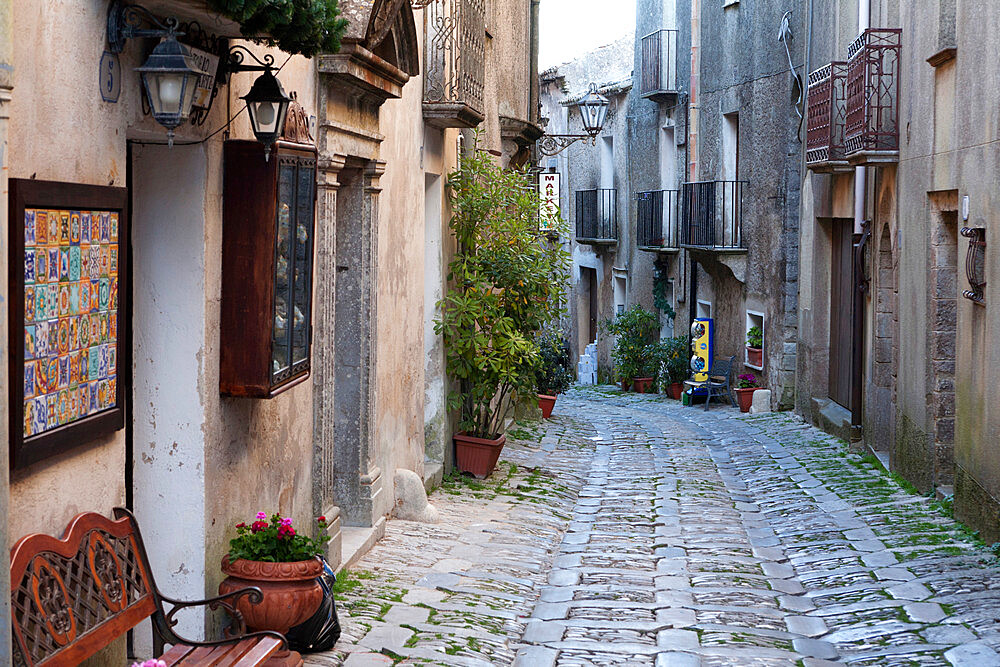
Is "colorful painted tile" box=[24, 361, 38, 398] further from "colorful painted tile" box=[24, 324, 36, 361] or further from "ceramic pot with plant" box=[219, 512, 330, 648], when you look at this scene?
"ceramic pot with plant" box=[219, 512, 330, 648]

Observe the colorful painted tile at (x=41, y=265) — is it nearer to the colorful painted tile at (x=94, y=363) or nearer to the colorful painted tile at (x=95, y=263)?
the colorful painted tile at (x=95, y=263)

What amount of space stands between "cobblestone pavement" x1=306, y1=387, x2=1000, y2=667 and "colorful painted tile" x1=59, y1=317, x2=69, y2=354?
221 cm

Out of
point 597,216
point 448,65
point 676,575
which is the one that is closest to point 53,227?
point 676,575

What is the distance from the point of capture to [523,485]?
10914 millimetres

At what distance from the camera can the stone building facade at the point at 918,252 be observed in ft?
28.0

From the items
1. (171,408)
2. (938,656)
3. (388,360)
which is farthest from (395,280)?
(938,656)

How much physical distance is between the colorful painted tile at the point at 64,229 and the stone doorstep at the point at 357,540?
12.0ft

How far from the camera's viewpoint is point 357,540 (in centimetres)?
754

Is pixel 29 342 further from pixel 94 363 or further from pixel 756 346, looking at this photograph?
pixel 756 346

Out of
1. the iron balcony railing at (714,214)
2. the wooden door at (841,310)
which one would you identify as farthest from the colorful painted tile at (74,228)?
the iron balcony railing at (714,214)

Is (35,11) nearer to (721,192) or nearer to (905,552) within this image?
(905,552)

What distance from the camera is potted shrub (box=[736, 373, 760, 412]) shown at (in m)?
18.5

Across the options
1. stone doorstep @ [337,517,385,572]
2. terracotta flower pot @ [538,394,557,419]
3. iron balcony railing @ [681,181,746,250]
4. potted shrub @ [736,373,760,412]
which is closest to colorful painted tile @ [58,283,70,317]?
stone doorstep @ [337,517,385,572]

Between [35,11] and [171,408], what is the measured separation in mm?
1921
